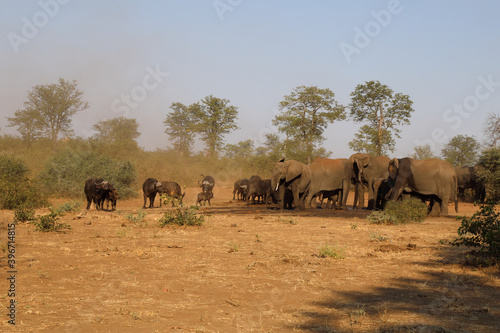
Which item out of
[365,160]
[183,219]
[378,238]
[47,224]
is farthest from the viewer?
[365,160]

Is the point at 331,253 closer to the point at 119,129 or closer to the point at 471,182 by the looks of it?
the point at 471,182

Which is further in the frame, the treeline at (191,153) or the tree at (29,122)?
the tree at (29,122)

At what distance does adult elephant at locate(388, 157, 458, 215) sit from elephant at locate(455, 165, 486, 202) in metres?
13.2

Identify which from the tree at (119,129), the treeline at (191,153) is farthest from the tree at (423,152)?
the tree at (119,129)

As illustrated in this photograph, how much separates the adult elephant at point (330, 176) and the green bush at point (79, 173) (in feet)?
42.7

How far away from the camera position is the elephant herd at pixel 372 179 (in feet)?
53.4

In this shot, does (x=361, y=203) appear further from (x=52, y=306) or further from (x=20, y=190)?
(x=52, y=306)

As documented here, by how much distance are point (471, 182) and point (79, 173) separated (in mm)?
25031

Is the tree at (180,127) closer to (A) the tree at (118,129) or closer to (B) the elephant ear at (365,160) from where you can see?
(A) the tree at (118,129)

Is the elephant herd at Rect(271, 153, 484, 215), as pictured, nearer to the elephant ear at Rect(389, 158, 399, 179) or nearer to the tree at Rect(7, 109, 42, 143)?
the elephant ear at Rect(389, 158, 399, 179)

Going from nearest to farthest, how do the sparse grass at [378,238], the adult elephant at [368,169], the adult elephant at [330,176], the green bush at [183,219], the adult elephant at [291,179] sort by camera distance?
the sparse grass at [378,238] < the green bush at [183,219] < the adult elephant at [291,179] < the adult elephant at [330,176] < the adult elephant at [368,169]

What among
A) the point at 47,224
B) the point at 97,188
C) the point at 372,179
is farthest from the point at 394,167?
the point at 97,188

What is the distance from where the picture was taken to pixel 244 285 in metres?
6.29

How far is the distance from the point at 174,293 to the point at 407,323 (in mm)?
2867
